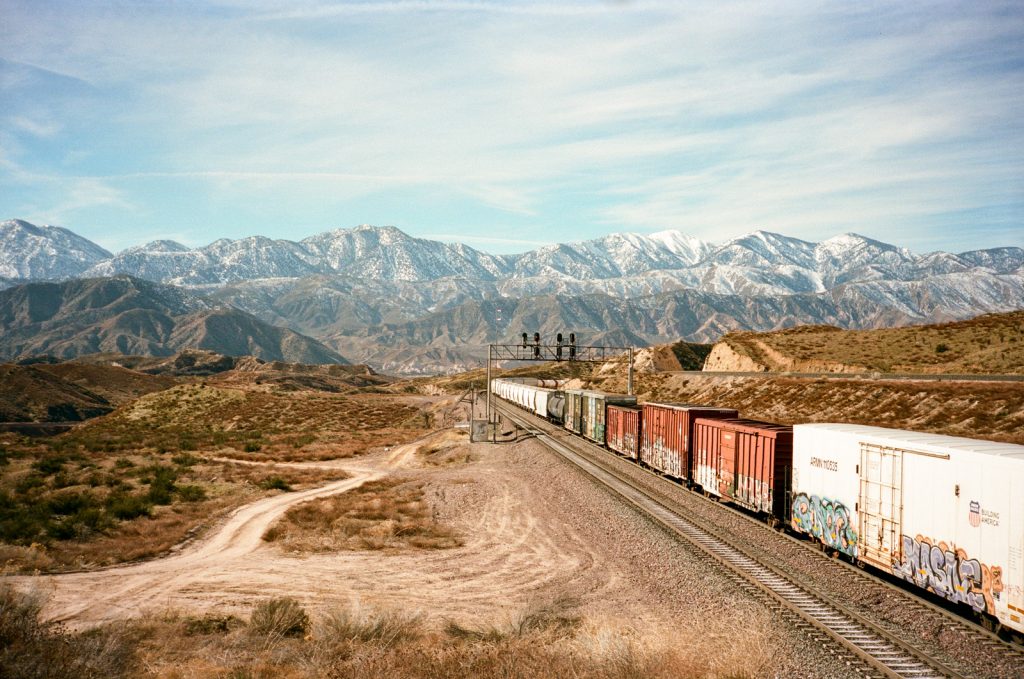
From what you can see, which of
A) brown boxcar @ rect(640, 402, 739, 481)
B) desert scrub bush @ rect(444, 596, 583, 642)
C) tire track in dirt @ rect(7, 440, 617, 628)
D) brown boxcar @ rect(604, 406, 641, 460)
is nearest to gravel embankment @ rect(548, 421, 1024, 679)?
tire track in dirt @ rect(7, 440, 617, 628)

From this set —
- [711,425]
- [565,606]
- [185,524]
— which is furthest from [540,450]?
[565,606]

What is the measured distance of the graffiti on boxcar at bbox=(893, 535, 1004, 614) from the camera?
533 inches

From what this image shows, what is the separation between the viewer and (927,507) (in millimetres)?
15227

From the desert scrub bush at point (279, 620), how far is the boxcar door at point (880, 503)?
14.7 m

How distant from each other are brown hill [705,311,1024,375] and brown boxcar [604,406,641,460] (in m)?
35.2

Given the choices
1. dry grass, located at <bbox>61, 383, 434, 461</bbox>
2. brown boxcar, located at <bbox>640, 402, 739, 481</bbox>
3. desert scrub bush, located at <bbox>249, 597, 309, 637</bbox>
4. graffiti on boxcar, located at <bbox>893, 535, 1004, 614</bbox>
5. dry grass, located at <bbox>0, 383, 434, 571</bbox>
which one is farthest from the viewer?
dry grass, located at <bbox>61, 383, 434, 461</bbox>

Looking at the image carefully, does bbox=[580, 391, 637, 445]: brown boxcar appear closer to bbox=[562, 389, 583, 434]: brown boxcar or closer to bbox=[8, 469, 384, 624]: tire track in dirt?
bbox=[562, 389, 583, 434]: brown boxcar

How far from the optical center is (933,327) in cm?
7981

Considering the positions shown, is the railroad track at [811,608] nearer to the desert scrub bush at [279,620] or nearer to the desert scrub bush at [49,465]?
the desert scrub bush at [279,620]

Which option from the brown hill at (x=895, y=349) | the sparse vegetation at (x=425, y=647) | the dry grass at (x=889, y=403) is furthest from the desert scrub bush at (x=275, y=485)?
the brown hill at (x=895, y=349)

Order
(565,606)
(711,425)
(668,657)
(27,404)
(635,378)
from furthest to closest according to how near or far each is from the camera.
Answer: (27,404) < (635,378) < (711,425) < (565,606) < (668,657)

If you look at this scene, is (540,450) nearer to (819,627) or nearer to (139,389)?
(819,627)

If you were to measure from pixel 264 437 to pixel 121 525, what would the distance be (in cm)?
4132

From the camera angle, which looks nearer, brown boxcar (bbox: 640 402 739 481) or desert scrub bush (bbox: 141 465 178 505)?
brown boxcar (bbox: 640 402 739 481)
